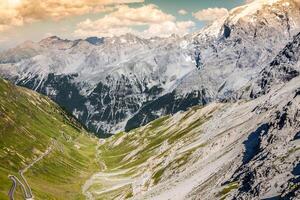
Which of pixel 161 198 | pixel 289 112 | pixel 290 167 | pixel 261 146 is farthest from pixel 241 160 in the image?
pixel 290 167

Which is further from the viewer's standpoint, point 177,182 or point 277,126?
point 177,182

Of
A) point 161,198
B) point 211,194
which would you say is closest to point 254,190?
point 211,194

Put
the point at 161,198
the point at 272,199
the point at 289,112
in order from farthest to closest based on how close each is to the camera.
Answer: the point at 161,198
the point at 289,112
the point at 272,199

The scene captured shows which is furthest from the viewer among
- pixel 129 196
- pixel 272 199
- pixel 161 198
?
pixel 129 196

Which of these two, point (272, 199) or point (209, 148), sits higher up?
point (272, 199)

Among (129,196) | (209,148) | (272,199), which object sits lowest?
(129,196)

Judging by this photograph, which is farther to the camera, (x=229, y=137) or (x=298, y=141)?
(x=229, y=137)

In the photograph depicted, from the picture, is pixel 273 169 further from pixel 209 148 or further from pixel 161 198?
pixel 209 148

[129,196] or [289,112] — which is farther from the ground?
[289,112]

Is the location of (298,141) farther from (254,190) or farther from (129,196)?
(129,196)
